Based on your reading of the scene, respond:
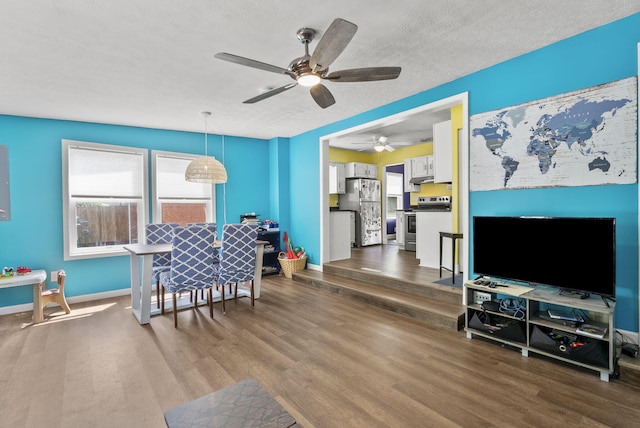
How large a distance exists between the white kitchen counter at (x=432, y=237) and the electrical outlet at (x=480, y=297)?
1.47 metres

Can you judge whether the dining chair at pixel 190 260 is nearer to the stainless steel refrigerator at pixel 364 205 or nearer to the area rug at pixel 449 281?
the area rug at pixel 449 281

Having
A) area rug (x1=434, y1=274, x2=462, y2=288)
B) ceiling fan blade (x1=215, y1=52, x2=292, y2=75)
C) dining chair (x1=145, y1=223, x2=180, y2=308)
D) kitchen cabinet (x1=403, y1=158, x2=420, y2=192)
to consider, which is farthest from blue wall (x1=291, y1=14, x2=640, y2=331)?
dining chair (x1=145, y1=223, x2=180, y2=308)

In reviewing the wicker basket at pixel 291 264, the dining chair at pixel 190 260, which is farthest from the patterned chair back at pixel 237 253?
the wicker basket at pixel 291 264

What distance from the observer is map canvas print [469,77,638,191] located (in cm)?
246

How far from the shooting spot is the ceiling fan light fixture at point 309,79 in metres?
2.41

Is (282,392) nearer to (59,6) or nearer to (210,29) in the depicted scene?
(210,29)

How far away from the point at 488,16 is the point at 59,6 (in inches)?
117

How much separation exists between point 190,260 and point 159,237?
127 cm

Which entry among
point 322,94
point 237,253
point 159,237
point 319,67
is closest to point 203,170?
point 237,253

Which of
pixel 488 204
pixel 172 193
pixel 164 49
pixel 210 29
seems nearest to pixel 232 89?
pixel 164 49

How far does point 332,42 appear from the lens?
1.97 meters

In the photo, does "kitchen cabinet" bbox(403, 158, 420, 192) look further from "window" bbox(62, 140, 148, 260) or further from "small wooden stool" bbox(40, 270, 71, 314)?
"small wooden stool" bbox(40, 270, 71, 314)

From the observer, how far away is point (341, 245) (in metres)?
5.96

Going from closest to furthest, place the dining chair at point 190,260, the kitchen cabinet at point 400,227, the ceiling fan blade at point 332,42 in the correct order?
the ceiling fan blade at point 332,42, the dining chair at point 190,260, the kitchen cabinet at point 400,227
